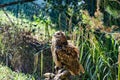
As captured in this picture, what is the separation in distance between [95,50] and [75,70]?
1126 millimetres

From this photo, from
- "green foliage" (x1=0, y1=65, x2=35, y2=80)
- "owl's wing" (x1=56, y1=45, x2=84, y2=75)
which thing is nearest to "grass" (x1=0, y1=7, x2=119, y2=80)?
"green foliage" (x1=0, y1=65, x2=35, y2=80)

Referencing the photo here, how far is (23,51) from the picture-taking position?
562cm

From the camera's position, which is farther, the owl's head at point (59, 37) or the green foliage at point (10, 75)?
the green foliage at point (10, 75)

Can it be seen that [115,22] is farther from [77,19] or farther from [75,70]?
[75,70]

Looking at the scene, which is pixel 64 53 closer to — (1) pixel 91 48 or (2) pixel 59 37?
(2) pixel 59 37

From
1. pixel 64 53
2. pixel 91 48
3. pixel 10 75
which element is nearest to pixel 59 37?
pixel 64 53

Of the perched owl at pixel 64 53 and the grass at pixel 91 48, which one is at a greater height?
the perched owl at pixel 64 53

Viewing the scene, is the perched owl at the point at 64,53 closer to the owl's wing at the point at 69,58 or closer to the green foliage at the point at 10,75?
the owl's wing at the point at 69,58

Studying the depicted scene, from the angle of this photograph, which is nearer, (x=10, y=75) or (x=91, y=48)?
(x=91, y=48)

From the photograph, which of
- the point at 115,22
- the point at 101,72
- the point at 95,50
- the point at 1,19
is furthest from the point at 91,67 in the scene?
the point at 1,19

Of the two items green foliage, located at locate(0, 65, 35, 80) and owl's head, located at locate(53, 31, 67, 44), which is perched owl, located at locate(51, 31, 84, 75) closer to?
owl's head, located at locate(53, 31, 67, 44)

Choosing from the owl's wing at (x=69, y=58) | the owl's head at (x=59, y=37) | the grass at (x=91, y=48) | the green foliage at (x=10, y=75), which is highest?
the owl's head at (x=59, y=37)

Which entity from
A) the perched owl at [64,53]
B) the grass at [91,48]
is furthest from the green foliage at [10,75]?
the perched owl at [64,53]

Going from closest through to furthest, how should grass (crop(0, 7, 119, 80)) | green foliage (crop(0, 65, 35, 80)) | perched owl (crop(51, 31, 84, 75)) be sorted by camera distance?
perched owl (crop(51, 31, 84, 75)) < grass (crop(0, 7, 119, 80)) < green foliage (crop(0, 65, 35, 80))
